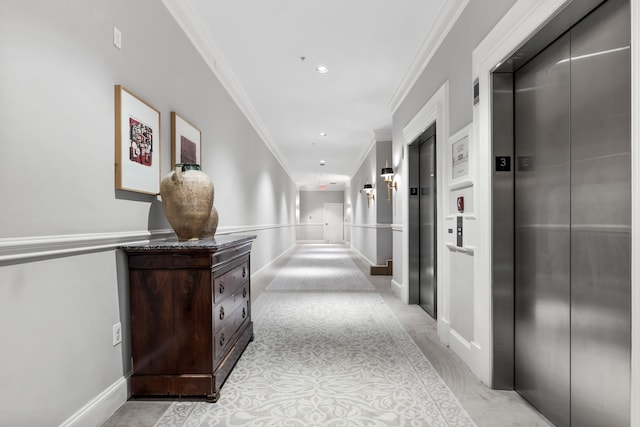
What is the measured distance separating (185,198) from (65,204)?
785 mm

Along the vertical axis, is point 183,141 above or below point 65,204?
above

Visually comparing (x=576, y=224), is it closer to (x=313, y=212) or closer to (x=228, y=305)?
(x=228, y=305)

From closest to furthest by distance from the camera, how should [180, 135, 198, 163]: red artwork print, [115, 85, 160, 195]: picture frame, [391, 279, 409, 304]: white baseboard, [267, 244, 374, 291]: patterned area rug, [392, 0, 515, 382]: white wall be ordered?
[115, 85, 160, 195]: picture frame → [392, 0, 515, 382]: white wall → [180, 135, 198, 163]: red artwork print → [391, 279, 409, 304]: white baseboard → [267, 244, 374, 291]: patterned area rug

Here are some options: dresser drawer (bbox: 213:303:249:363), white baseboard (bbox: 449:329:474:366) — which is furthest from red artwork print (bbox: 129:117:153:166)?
white baseboard (bbox: 449:329:474:366)

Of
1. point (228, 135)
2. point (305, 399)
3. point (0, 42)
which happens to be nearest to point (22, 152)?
point (0, 42)

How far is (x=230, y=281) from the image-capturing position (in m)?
2.82

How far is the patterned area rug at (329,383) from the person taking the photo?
2098 millimetres

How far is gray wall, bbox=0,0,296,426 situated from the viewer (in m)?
1.51

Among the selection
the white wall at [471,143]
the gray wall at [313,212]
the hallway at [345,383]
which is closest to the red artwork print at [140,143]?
the hallway at [345,383]

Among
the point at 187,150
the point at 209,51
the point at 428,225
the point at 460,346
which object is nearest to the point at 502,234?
the point at 460,346

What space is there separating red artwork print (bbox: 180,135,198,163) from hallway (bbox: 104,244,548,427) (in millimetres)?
1766

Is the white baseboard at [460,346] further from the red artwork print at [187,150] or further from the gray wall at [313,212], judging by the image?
the gray wall at [313,212]

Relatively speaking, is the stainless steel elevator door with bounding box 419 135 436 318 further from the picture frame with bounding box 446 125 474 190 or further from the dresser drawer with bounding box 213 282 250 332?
the dresser drawer with bounding box 213 282 250 332

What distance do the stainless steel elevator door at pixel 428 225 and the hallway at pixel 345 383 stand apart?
12.4 inches
